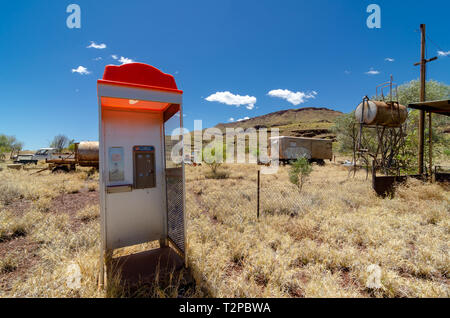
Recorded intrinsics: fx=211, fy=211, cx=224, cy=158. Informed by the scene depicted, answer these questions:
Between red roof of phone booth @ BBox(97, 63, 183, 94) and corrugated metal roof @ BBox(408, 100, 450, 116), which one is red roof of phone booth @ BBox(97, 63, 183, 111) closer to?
red roof of phone booth @ BBox(97, 63, 183, 94)

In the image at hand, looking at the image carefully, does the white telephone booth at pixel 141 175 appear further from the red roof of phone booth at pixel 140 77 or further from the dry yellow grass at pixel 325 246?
the dry yellow grass at pixel 325 246

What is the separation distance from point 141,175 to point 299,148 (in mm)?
20806

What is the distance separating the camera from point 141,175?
13.2 ft

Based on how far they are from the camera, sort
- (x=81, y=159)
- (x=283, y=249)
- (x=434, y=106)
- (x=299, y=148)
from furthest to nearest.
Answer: (x=299, y=148) < (x=81, y=159) < (x=434, y=106) < (x=283, y=249)

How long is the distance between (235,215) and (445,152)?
14.8 metres

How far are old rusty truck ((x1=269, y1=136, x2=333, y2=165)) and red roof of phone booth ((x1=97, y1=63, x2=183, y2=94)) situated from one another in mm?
19095

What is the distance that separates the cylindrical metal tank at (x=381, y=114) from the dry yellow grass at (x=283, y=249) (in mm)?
2965

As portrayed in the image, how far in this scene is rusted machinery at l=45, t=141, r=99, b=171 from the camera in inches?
621

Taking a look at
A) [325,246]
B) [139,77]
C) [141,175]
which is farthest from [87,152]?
[325,246]

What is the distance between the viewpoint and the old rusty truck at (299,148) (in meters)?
21.7

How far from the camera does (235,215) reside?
5855mm

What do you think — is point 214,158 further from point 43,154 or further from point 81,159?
point 43,154

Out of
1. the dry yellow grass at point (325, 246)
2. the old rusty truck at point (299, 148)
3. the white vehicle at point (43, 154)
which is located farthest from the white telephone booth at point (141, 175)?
the white vehicle at point (43, 154)
